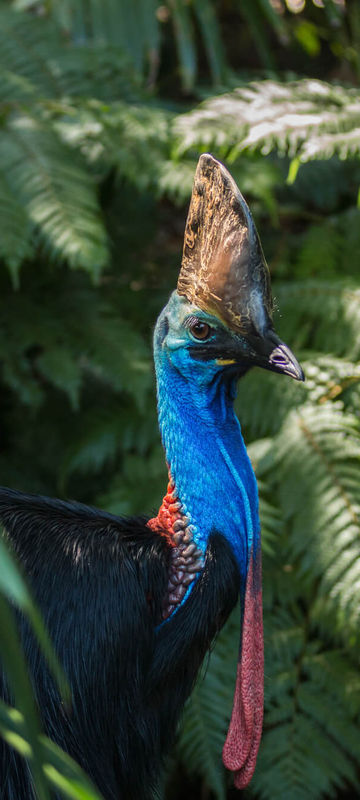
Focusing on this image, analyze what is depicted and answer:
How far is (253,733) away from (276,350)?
714 millimetres

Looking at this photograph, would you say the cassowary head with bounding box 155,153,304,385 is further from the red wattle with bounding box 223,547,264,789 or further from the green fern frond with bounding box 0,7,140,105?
the green fern frond with bounding box 0,7,140,105

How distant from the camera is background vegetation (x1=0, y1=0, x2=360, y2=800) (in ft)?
7.18

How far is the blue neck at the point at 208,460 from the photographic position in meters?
1.45

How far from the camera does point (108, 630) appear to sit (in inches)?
56.7

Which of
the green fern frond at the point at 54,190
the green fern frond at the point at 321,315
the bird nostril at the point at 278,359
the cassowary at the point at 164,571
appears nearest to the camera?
the bird nostril at the point at 278,359

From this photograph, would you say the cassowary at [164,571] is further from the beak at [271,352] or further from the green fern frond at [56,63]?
the green fern frond at [56,63]

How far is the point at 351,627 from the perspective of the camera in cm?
212

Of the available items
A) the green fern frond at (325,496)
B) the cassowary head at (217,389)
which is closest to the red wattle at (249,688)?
the cassowary head at (217,389)

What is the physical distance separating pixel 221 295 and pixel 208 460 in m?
0.28

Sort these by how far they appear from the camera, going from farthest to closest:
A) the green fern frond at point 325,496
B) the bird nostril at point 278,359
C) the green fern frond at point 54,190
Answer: the green fern frond at point 54,190 < the green fern frond at point 325,496 < the bird nostril at point 278,359

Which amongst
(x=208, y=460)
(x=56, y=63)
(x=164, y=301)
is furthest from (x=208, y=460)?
(x=56, y=63)

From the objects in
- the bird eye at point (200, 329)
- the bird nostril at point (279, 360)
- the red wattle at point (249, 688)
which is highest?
the bird nostril at point (279, 360)

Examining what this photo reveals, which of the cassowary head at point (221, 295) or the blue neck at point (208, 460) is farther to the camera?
the blue neck at point (208, 460)

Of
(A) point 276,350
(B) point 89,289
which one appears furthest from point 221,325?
(B) point 89,289
